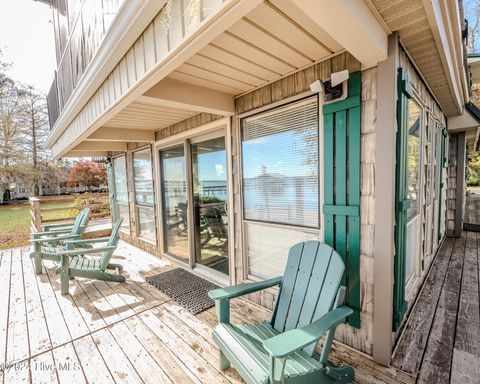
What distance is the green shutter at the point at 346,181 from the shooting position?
1.68 meters

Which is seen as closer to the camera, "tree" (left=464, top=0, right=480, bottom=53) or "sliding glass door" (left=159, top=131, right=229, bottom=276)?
"sliding glass door" (left=159, top=131, right=229, bottom=276)

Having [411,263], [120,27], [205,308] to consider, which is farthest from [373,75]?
[205,308]

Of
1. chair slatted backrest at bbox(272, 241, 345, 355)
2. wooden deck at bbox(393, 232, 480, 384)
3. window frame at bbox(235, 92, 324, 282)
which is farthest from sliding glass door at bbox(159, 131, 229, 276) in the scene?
wooden deck at bbox(393, 232, 480, 384)

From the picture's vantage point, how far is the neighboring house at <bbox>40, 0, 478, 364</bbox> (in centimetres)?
134

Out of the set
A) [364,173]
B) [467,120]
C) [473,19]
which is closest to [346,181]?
[364,173]

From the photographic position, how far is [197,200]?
3.43m

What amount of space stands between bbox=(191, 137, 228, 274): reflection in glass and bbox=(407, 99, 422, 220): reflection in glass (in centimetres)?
189

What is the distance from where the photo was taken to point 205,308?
2475 millimetres

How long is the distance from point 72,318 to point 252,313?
181 centimetres

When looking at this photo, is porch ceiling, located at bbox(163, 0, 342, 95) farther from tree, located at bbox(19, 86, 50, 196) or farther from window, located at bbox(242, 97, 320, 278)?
tree, located at bbox(19, 86, 50, 196)

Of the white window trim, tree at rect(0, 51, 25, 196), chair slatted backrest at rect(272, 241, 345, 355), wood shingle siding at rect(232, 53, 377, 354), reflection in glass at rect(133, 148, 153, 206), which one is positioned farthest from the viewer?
tree at rect(0, 51, 25, 196)

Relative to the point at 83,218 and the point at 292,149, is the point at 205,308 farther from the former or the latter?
the point at 83,218

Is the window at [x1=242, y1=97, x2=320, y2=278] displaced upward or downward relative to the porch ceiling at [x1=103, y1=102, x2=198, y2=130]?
downward

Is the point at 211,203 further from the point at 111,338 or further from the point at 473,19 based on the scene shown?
the point at 473,19
